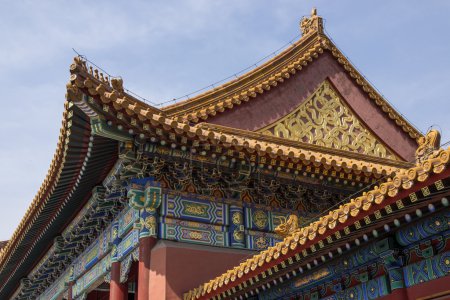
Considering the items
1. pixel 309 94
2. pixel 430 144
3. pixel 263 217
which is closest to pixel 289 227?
pixel 430 144

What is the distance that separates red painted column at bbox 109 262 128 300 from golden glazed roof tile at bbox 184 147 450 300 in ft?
11.4

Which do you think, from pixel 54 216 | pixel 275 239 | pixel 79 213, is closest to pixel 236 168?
pixel 275 239

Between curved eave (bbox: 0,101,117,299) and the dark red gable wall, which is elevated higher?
the dark red gable wall

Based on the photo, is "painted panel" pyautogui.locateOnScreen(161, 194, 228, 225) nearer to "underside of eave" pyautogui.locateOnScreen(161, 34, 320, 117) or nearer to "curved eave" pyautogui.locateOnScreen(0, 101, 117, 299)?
"curved eave" pyautogui.locateOnScreen(0, 101, 117, 299)

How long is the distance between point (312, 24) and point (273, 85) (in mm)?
2785

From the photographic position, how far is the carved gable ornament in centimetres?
1417

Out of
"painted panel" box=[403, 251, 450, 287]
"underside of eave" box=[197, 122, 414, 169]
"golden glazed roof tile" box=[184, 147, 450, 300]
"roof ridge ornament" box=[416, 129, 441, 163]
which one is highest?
"underside of eave" box=[197, 122, 414, 169]

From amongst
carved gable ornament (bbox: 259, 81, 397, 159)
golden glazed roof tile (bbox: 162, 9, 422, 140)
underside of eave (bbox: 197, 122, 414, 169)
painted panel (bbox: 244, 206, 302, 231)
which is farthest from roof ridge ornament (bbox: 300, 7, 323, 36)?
painted panel (bbox: 244, 206, 302, 231)

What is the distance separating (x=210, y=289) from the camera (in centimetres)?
961

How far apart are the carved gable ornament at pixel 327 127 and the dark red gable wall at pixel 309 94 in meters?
0.15

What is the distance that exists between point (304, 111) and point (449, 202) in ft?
27.9

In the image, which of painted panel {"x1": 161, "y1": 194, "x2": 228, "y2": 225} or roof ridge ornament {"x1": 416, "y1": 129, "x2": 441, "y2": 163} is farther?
painted panel {"x1": 161, "y1": 194, "x2": 228, "y2": 225}

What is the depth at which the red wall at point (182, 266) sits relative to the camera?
10898mm

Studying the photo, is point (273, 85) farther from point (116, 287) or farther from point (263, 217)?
point (116, 287)
